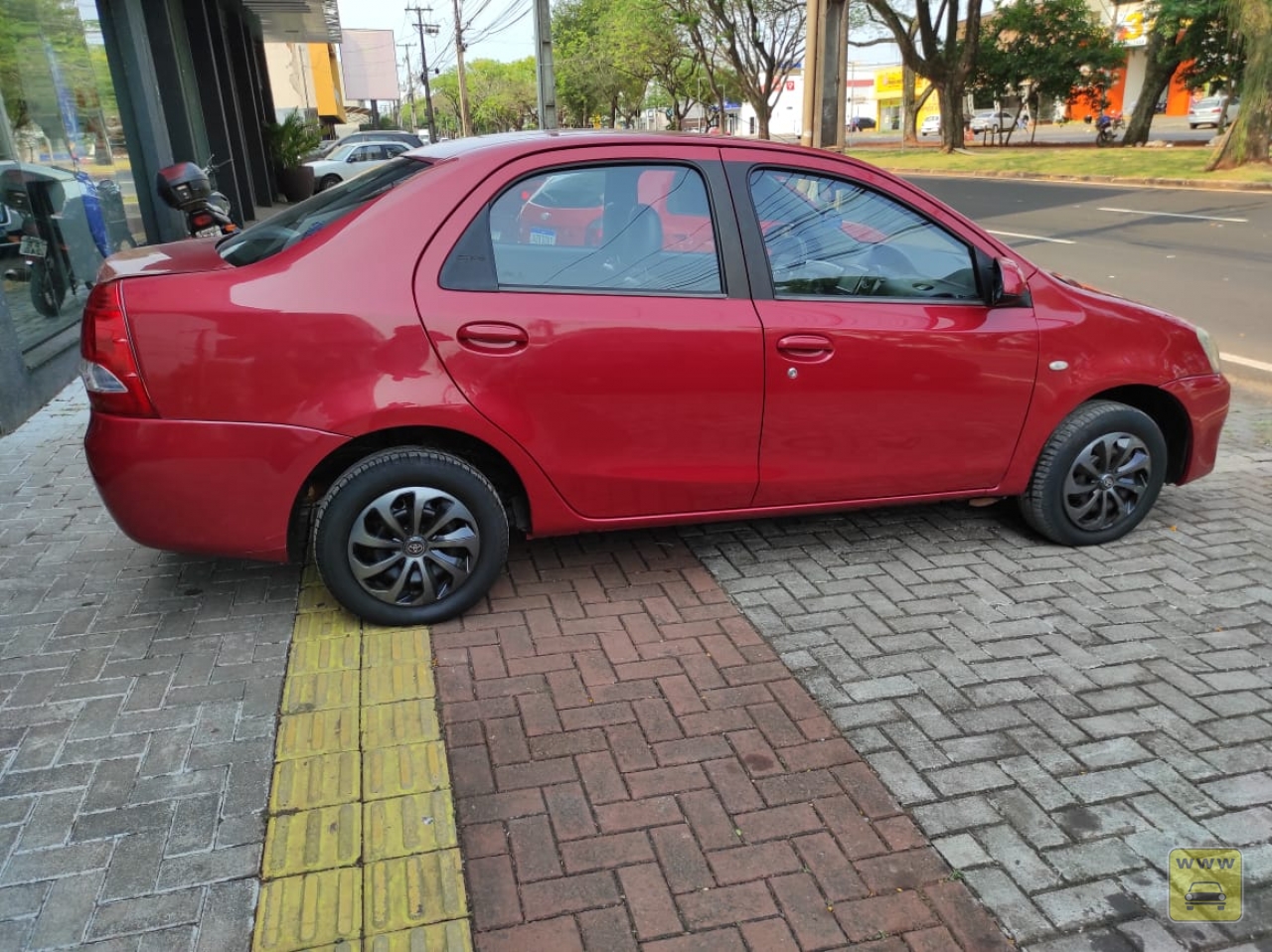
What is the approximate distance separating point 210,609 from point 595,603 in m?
1.46

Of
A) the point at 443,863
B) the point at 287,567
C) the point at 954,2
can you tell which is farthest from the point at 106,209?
the point at 954,2

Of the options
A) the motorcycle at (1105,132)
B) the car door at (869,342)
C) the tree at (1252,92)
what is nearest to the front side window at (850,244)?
the car door at (869,342)

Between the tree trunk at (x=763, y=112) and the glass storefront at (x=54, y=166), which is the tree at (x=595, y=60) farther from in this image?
the glass storefront at (x=54, y=166)

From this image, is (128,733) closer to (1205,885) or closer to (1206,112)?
(1205,885)

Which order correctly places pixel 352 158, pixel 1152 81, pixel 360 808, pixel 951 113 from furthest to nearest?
pixel 951 113
pixel 1152 81
pixel 352 158
pixel 360 808

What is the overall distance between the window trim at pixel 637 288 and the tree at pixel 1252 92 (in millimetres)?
20789

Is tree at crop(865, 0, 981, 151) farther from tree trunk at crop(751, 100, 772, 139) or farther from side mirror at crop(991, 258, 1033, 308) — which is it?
side mirror at crop(991, 258, 1033, 308)

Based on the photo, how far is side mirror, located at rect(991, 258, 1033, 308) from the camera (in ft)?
12.1

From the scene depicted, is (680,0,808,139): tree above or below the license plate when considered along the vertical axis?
above

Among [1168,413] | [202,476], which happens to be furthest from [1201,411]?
[202,476]

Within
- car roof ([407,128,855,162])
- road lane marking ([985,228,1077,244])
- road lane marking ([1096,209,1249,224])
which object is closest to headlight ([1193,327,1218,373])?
car roof ([407,128,855,162])

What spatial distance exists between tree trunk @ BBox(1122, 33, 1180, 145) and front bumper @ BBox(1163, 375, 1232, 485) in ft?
100

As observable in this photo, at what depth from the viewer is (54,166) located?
753cm

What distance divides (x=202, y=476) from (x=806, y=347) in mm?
2163
